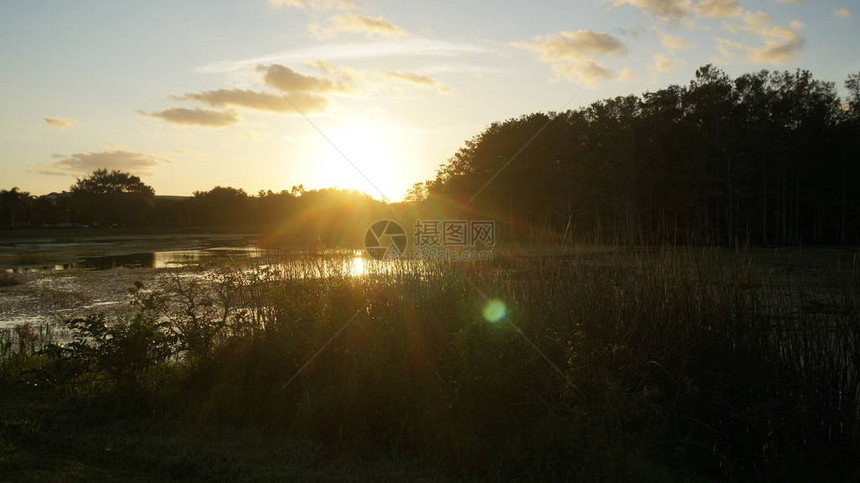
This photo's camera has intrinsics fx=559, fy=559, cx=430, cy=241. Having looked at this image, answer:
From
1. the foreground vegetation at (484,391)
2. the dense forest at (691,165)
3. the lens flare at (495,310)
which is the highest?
the dense forest at (691,165)

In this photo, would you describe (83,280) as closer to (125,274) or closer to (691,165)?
(125,274)

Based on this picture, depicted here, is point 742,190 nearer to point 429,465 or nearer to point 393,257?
point 393,257

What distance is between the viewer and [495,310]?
6.51 metres

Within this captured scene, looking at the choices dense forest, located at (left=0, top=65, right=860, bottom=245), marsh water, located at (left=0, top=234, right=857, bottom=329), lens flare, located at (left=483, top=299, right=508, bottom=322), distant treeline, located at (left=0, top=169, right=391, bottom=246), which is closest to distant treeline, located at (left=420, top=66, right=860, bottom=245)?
dense forest, located at (left=0, top=65, right=860, bottom=245)

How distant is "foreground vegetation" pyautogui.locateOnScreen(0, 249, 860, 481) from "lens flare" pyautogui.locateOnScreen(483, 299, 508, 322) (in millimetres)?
65

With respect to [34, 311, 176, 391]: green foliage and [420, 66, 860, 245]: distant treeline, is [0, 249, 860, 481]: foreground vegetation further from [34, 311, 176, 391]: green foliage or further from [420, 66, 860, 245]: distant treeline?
[420, 66, 860, 245]: distant treeline

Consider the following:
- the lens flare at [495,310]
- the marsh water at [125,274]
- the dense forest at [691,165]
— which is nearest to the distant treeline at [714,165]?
the dense forest at [691,165]

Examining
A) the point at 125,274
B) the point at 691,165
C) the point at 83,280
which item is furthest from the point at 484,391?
the point at 691,165

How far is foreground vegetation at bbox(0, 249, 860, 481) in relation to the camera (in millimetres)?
4352

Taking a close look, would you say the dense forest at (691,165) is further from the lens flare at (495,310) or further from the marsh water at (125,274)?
the lens flare at (495,310)

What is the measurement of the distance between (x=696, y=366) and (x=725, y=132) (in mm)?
38893

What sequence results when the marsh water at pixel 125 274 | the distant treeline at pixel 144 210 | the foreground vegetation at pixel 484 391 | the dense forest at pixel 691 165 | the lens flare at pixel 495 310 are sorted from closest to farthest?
the foreground vegetation at pixel 484 391
the lens flare at pixel 495 310
the marsh water at pixel 125 274
the dense forest at pixel 691 165
the distant treeline at pixel 144 210

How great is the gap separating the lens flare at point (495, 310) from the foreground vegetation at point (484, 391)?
0.07 metres

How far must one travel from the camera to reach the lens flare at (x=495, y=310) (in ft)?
20.1
